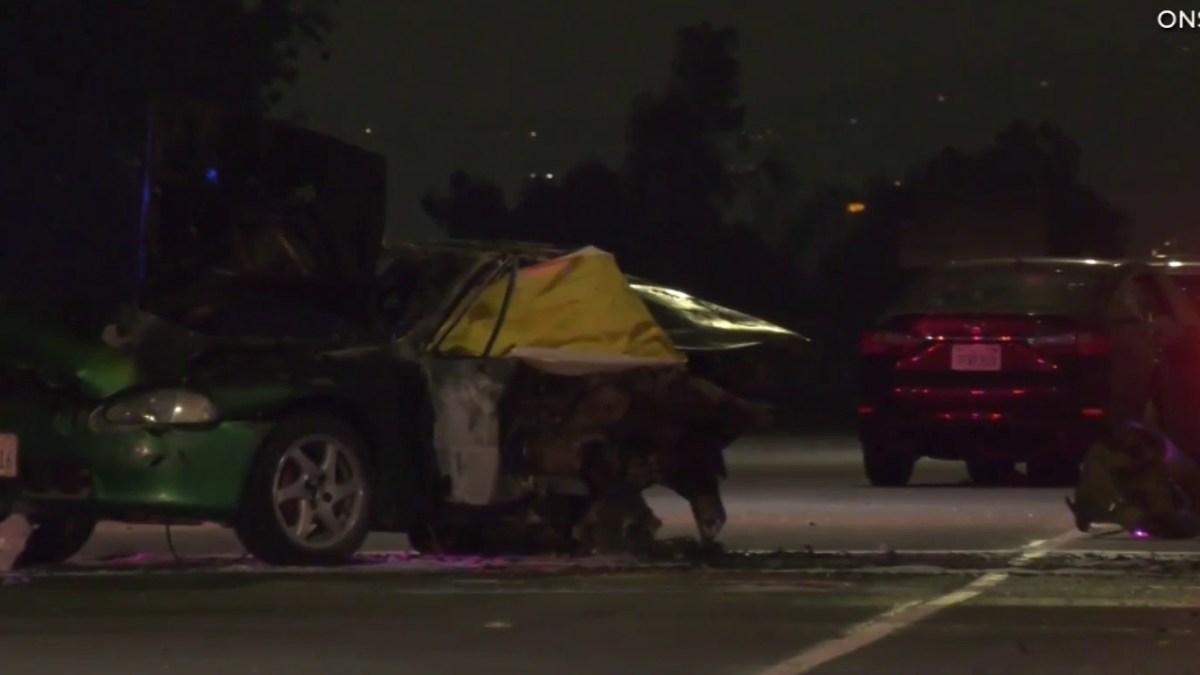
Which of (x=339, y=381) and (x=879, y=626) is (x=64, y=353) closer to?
(x=339, y=381)

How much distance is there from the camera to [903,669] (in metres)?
8.25

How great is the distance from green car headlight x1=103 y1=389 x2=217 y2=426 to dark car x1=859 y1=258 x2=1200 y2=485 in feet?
22.6

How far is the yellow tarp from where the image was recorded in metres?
11.9

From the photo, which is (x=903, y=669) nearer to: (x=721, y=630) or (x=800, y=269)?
(x=721, y=630)

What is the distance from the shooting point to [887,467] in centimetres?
1759

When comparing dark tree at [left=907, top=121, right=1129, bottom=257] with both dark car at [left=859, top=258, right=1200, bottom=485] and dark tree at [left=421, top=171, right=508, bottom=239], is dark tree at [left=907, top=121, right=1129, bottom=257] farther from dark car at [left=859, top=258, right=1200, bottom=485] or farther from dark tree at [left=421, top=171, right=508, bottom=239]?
dark car at [left=859, top=258, right=1200, bottom=485]

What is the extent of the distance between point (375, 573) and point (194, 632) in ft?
6.71

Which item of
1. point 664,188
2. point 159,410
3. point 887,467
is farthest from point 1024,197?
point 159,410

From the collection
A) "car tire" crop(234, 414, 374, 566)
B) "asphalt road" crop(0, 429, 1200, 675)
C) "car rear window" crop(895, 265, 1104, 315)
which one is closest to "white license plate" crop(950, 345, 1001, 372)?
"car rear window" crop(895, 265, 1104, 315)

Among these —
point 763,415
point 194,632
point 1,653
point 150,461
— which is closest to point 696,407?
point 763,415

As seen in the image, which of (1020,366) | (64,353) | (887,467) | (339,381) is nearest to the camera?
(64,353)

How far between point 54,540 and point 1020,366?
6920 millimetres

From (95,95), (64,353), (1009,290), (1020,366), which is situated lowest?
(64,353)

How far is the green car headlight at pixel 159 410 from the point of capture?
11.1 m
